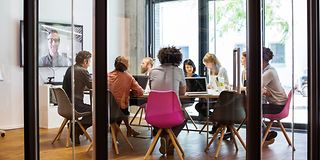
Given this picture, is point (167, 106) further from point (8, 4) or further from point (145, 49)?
point (8, 4)

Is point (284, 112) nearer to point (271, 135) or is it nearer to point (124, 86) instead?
point (271, 135)

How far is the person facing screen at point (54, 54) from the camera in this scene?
538 centimetres

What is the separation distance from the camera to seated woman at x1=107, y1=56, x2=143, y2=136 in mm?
5062

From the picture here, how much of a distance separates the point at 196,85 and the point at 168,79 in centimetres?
73

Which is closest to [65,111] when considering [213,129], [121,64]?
[121,64]

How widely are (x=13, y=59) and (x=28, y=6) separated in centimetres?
332

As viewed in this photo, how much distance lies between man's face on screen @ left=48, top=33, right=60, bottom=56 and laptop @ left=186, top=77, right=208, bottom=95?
1.87 meters

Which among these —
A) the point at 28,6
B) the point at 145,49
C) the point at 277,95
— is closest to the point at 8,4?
the point at 145,49

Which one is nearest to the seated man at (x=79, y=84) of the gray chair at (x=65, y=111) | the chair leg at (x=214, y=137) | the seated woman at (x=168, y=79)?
the gray chair at (x=65, y=111)

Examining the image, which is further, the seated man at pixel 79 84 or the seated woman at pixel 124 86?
the seated woman at pixel 124 86

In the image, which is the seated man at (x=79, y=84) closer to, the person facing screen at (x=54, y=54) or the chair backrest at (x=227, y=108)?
the person facing screen at (x=54, y=54)

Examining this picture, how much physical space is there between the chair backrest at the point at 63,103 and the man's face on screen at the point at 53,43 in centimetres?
55

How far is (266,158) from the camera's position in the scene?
14.9 feet

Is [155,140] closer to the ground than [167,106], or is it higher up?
closer to the ground
